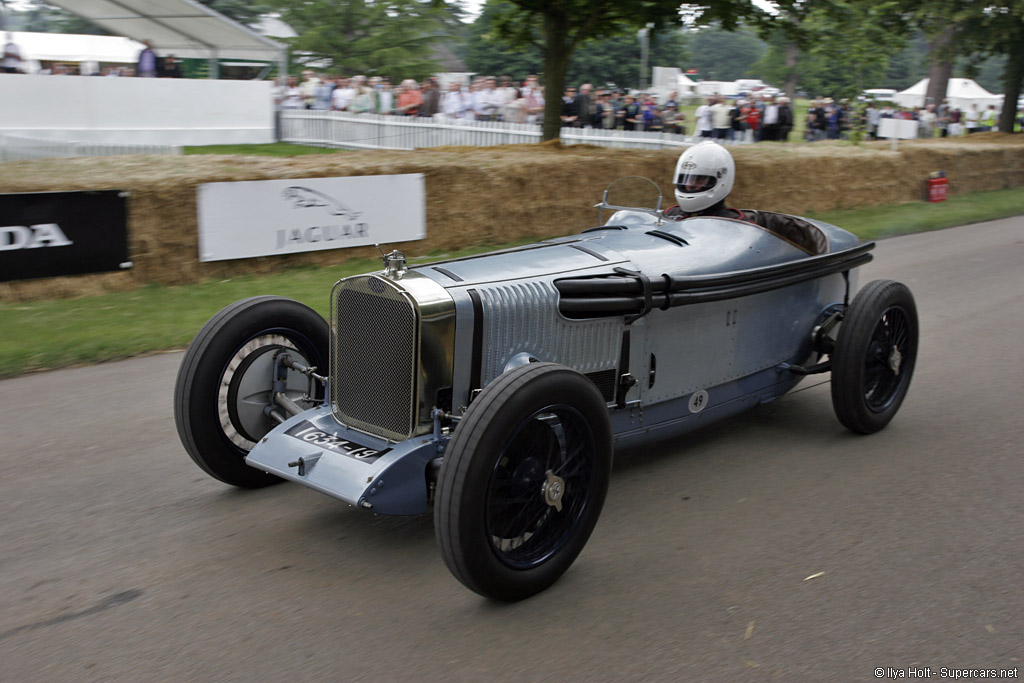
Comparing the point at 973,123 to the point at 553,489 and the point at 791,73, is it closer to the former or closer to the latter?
the point at 791,73

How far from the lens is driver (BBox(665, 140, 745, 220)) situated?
17.7ft

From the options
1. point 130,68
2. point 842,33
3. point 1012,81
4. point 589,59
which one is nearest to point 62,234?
point 842,33

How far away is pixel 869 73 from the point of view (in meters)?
62.2

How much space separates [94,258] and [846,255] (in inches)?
255

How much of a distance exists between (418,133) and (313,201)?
39.1ft

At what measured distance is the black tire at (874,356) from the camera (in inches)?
196

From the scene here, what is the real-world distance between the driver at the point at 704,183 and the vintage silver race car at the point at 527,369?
0.18 metres

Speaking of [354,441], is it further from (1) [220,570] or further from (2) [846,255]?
(2) [846,255]

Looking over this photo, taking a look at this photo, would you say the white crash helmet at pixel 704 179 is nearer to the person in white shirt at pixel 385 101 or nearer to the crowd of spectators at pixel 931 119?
the person in white shirt at pixel 385 101

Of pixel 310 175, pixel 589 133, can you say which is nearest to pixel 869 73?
pixel 589 133

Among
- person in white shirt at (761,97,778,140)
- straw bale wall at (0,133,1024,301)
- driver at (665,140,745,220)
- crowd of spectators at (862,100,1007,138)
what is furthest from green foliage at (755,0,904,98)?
driver at (665,140,745,220)

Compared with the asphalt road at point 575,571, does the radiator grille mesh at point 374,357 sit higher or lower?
higher

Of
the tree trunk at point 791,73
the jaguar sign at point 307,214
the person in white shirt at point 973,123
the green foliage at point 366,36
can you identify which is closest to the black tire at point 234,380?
the jaguar sign at point 307,214

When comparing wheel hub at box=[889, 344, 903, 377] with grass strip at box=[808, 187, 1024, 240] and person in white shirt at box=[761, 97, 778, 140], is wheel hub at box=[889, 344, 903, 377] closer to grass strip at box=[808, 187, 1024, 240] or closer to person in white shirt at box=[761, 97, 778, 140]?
grass strip at box=[808, 187, 1024, 240]
